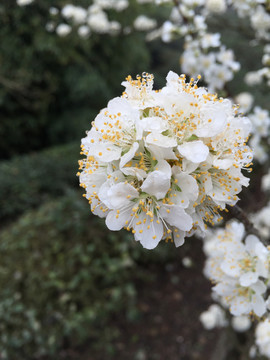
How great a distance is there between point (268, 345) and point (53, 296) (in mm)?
2563

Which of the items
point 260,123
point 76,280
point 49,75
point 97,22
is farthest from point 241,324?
point 49,75

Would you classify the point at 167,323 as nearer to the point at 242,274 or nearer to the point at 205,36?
the point at 242,274

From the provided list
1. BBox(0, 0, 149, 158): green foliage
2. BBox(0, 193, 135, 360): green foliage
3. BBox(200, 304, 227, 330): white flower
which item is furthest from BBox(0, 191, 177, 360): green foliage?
BBox(0, 0, 149, 158): green foliage

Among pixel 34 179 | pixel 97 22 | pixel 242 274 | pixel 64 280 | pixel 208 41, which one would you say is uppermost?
pixel 97 22

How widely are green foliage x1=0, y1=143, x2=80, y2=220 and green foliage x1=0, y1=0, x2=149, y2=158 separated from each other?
168cm

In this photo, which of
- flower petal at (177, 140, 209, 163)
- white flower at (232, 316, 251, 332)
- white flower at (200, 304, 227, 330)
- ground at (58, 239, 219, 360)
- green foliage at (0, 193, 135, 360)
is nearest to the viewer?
flower petal at (177, 140, 209, 163)

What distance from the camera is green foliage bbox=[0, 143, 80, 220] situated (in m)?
5.54

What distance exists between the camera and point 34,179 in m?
5.78

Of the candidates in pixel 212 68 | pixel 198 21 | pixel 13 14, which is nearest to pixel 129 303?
pixel 212 68

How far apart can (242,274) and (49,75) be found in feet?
23.0

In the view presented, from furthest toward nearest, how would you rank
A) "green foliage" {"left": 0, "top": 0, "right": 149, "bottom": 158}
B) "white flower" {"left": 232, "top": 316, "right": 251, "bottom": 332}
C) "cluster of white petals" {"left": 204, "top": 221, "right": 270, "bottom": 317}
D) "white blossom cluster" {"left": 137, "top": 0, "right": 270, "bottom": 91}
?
"green foliage" {"left": 0, "top": 0, "right": 149, "bottom": 158} → "white flower" {"left": 232, "top": 316, "right": 251, "bottom": 332} → "white blossom cluster" {"left": 137, "top": 0, "right": 270, "bottom": 91} → "cluster of white petals" {"left": 204, "top": 221, "right": 270, "bottom": 317}

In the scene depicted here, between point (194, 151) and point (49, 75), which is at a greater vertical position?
point (49, 75)

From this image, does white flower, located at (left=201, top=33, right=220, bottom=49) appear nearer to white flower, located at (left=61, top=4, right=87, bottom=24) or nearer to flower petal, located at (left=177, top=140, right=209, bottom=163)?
flower petal, located at (left=177, top=140, right=209, bottom=163)

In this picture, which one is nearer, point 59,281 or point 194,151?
point 194,151
